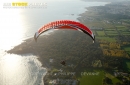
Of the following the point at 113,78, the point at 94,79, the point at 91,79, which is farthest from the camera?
the point at 113,78

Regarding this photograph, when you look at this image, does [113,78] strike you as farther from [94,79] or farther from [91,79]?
[91,79]

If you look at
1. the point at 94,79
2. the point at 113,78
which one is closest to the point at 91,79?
the point at 94,79

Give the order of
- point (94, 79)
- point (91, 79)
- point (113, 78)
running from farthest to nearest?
point (113, 78), point (94, 79), point (91, 79)

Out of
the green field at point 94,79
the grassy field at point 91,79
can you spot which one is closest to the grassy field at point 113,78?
the green field at point 94,79

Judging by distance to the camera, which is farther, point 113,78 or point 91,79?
point 113,78

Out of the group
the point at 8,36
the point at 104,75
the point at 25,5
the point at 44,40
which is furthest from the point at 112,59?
the point at 25,5

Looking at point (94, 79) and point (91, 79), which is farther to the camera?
point (94, 79)

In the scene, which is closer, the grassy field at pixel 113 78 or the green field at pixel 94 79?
the green field at pixel 94 79

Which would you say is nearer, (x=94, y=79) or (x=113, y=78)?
(x=94, y=79)

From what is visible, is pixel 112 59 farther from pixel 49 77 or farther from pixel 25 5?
pixel 25 5

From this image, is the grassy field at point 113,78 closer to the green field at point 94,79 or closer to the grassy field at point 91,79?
the green field at point 94,79

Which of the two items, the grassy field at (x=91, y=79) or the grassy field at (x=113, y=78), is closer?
the grassy field at (x=91, y=79)
